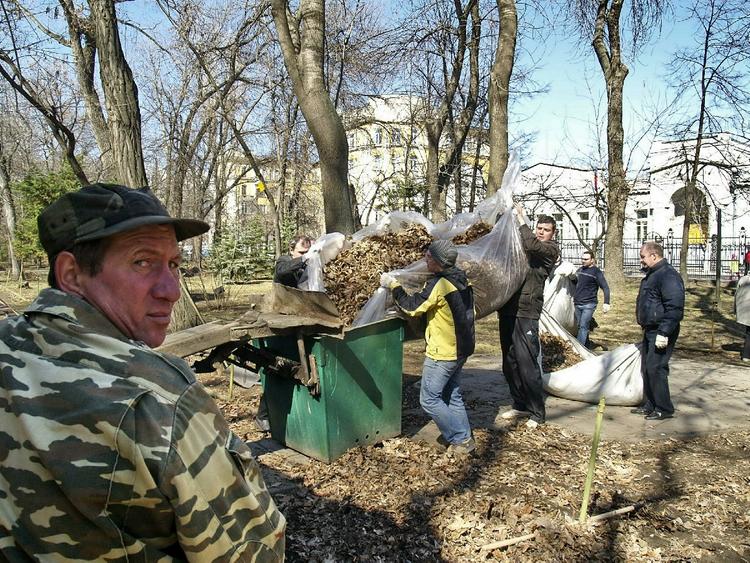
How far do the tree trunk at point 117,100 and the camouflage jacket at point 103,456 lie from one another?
7431mm

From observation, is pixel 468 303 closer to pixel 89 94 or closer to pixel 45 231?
pixel 45 231

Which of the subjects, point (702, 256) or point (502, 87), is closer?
point (502, 87)

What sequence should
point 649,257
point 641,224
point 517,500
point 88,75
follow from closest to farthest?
point 517,500, point 649,257, point 88,75, point 641,224

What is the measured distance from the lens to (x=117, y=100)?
7891mm

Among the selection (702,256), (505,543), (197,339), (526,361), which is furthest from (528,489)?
(702,256)

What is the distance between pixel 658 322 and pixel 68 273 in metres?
5.82

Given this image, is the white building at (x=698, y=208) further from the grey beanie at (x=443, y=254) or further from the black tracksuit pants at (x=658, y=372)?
the grey beanie at (x=443, y=254)

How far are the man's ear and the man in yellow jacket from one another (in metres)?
3.62

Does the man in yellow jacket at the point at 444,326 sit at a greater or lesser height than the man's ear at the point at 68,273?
lesser

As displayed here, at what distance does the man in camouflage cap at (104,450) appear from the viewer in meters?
0.99

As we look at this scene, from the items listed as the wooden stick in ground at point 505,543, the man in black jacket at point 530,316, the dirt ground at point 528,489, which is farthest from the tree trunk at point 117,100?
the wooden stick in ground at point 505,543

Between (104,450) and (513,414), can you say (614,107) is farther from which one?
(104,450)

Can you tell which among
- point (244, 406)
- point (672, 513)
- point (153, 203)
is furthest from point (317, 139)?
point (153, 203)

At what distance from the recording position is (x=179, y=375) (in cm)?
109
